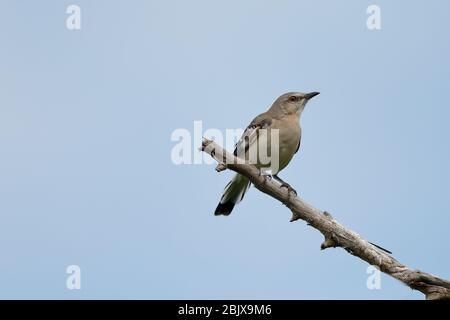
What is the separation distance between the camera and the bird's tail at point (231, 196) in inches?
474

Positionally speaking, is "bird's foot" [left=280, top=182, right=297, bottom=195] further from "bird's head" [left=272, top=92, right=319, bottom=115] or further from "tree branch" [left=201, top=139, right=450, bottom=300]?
"bird's head" [left=272, top=92, right=319, bottom=115]

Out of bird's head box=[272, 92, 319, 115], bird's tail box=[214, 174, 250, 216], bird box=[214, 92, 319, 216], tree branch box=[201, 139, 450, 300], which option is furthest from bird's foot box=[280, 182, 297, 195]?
bird's head box=[272, 92, 319, 115]

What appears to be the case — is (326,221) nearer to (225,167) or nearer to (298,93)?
(225,167)

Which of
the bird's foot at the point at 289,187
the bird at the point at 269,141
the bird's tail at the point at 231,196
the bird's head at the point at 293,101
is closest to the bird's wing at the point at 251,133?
the bird at the point at 269,141

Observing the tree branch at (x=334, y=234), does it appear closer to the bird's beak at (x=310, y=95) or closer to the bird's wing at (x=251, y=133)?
the bird's wing at (x=251, y=133)

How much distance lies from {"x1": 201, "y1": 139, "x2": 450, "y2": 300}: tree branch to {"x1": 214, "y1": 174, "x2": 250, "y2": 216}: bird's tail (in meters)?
1.57

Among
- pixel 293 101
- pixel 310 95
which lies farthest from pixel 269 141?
pixel 310 95

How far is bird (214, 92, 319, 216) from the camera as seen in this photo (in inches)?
475

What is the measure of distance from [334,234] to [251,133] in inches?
109

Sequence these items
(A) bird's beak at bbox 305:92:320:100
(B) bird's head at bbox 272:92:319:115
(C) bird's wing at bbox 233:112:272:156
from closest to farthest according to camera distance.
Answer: (C) bird's wing at bbox 233:112:272:156
(B) bird's head at bbox 272:92:319:115
(A) bird's beak at bbox 305:92:320:100

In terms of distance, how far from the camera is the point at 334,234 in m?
10.2

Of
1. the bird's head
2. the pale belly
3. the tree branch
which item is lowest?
the tree branch
